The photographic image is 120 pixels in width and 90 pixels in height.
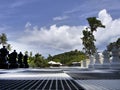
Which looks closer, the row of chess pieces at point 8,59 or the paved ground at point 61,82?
the paved ground at point 61,82

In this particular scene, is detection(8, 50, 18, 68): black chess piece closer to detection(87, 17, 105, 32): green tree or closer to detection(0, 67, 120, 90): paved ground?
detection(0, 67, 120, 90): paved ground

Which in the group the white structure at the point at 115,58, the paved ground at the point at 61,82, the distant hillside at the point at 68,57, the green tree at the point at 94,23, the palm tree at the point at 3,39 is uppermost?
the green tree at the point at 94,23

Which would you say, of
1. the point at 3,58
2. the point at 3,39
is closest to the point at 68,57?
the point at 3,39

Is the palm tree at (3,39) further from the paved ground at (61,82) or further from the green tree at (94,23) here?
the paved ground at (61,82)

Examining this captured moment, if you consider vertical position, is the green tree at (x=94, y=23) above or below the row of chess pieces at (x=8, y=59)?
above

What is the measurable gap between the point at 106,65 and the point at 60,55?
62640 mm

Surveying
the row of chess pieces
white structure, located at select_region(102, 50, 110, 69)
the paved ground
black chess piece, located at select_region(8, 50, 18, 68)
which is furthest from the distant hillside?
the paved ground

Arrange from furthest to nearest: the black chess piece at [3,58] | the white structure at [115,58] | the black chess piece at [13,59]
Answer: the black chess piece at [13,59], the black chess piece at [3,58], the white structure at [115,58]

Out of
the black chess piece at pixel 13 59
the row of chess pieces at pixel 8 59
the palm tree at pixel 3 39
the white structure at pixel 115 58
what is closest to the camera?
the white structure at pixel 115 58

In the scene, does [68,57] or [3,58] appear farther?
[68,57]

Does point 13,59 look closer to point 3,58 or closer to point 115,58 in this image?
point 3,58

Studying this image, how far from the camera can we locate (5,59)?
1222 inches

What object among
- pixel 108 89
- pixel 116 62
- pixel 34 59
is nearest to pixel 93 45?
pixel 34 59

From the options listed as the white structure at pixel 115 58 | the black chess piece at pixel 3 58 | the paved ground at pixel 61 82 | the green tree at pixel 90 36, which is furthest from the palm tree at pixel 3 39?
the paved ground at pixel 61 82
